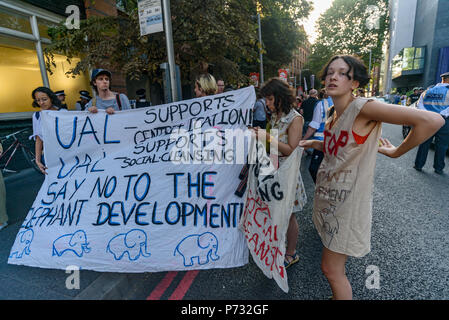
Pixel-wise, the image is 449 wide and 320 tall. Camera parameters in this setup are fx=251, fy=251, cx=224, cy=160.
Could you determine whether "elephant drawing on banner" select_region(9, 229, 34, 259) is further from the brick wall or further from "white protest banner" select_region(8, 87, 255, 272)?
the brick wall

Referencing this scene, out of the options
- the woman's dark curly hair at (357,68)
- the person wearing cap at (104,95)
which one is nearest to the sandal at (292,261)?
the woman's dark curly hair at (357,68)

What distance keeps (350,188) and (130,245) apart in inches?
76.3

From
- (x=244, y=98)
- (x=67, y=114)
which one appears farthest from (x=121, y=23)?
(x=244, y=98)

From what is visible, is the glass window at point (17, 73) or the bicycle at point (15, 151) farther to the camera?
the glass window at point (17, 73)

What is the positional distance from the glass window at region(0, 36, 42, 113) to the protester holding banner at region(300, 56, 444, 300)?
7472mm

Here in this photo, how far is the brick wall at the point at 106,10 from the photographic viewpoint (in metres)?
7.39

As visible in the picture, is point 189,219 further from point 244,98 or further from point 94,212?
point 244,98

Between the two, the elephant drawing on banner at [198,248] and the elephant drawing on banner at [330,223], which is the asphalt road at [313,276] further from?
the elephant drawing on banner at [330,223]

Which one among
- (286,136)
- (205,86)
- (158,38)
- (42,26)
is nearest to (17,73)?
(42,26)

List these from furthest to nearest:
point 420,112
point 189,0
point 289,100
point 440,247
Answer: point 189,0, point 440,247, point 289,100, point 420,112

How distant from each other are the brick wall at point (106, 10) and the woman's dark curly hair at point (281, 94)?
6406 millimetres

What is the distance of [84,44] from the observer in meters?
5.70

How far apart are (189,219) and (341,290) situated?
136cm

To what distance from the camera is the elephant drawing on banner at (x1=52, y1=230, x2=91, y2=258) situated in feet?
7.86
